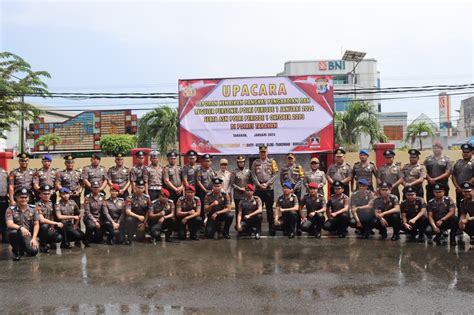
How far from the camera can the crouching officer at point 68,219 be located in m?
7.77

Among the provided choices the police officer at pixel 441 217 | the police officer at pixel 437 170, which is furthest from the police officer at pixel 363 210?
the police officer at pixel 437 170

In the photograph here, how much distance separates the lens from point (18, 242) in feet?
22.5

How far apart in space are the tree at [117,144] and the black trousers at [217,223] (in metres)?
27.6

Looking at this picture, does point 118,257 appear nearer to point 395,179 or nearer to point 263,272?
point 263,272

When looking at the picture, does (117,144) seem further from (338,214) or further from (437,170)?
(437,170)

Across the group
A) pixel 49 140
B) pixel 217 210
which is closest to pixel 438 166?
pixel 217 210

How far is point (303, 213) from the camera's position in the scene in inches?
348

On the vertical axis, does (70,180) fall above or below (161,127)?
below

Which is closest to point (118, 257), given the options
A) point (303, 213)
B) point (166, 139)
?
point (303, 213)

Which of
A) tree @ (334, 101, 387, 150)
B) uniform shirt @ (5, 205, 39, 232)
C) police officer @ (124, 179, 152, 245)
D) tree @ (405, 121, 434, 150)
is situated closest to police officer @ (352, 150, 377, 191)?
police officer @ (124, 179, 152, 245)

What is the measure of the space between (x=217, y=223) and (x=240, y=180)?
3.37ft

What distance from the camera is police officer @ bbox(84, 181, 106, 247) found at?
7.99 m

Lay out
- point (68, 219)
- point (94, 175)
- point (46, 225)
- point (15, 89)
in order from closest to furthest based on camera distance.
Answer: point (46, 225) < point (68, 219) < point (94, 175) < point (15, 89)

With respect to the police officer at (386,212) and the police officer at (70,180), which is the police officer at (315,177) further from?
the police officer at (70,180)
